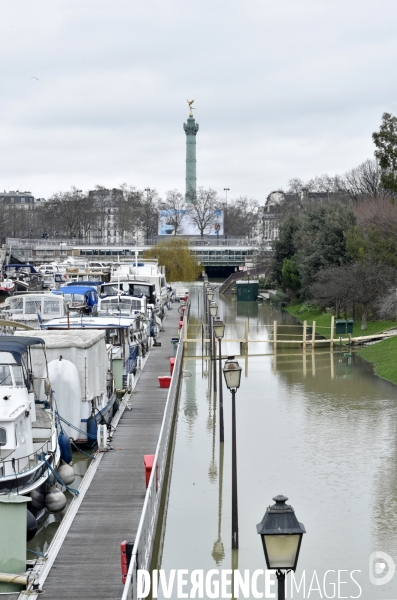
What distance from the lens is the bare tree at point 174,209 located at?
15538 cm

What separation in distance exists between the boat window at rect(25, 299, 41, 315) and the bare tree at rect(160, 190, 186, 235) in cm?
11269

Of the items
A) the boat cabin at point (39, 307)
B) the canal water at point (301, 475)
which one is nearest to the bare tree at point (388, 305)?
the canal water at point (301, 475)

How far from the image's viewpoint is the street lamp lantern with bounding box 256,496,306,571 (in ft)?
27.5

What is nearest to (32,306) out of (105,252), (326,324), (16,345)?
(326,324)

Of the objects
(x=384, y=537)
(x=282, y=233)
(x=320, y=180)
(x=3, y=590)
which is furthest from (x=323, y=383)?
(x=320, y=180)

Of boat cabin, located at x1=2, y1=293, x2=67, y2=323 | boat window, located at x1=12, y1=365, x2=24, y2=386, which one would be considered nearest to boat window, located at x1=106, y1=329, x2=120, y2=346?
boat cabin, located at x1=2, y1=293, x2=67, y2=323

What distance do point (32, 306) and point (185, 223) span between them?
118 meters

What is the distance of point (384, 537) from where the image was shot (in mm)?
18062

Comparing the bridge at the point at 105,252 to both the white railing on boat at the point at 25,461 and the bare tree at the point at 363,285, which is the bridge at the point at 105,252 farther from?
the white railing on boat at the point at 25,461

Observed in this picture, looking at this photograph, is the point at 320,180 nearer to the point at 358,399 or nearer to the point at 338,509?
the point at 358,399

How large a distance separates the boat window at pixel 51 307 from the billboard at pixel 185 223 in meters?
114

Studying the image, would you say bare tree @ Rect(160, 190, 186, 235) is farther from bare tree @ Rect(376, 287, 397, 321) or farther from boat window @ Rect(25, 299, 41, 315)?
boat window @ Rect(25, 299, 41, 315)

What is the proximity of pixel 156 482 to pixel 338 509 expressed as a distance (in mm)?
4266

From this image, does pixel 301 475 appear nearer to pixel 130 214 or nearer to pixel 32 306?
pixel 32 306
